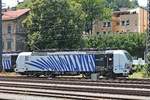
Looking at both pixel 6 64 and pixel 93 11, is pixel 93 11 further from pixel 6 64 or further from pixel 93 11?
pixel 6 64

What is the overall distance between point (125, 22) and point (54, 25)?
126ft

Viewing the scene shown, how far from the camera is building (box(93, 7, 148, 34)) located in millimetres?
97750

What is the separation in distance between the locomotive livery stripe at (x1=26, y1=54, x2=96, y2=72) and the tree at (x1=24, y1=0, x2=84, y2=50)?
21.5 meters

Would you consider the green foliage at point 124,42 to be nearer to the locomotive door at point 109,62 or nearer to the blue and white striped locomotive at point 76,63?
the blue and white striped locomotive at point 76,63

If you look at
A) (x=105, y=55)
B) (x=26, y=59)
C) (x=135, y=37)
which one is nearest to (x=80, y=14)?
(x=135, y=37)

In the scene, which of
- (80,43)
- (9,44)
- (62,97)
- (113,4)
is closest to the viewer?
(62,97)

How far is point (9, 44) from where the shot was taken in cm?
7950

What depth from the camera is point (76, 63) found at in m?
41.1

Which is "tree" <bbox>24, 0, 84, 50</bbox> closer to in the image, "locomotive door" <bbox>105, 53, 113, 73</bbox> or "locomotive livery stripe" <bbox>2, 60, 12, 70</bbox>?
"locomotive livery stripe" <bbox>2, 60, 12, 70</bbox>

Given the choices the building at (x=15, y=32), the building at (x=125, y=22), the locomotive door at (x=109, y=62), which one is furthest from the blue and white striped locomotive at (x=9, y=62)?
the building at (x=125, y=22)

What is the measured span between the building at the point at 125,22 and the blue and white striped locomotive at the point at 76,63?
54.6 meters

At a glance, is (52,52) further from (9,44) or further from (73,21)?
(9,44)

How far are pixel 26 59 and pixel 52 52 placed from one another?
3022mm

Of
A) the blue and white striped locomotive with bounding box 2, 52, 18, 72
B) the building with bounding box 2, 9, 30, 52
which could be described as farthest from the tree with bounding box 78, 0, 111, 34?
the blue and white striped locomotive with bounding box 2, 52, 18, 72
